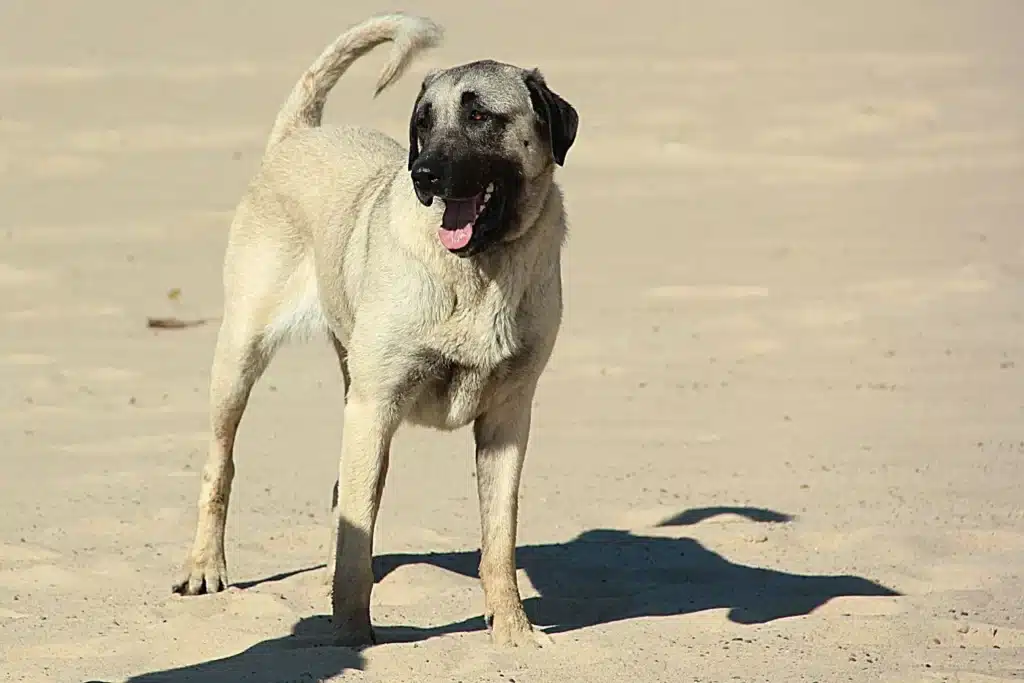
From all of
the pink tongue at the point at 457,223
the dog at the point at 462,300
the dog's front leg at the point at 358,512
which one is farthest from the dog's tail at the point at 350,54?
the dog's front leg at the point at 358,512

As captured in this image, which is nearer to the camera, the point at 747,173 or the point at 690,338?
the point at 690,338

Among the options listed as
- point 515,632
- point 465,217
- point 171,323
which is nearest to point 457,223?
point 465,217

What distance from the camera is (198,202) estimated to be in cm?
1409

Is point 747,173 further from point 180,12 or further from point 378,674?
point 378,674

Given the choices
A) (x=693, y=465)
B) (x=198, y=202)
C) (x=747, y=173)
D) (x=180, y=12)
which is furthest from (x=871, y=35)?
(x=693, y=465)

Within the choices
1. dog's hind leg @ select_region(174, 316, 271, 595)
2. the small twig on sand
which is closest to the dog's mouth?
dog's hind leg @ select_region(174, 316, 271, 595)

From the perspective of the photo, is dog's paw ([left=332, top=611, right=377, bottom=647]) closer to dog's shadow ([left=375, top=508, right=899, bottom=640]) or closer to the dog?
the dog

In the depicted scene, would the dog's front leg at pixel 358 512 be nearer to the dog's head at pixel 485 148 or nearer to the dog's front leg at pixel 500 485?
the dog's front leg at pixel 500 485

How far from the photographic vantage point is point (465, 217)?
15.7 ft

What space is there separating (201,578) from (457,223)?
1897 mm

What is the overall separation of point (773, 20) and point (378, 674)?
18.0 meters

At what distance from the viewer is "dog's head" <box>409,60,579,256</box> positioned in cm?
469

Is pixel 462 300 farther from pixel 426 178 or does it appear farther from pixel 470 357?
pixel 426 178

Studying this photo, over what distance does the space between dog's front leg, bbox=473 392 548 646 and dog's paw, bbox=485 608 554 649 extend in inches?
2.3
